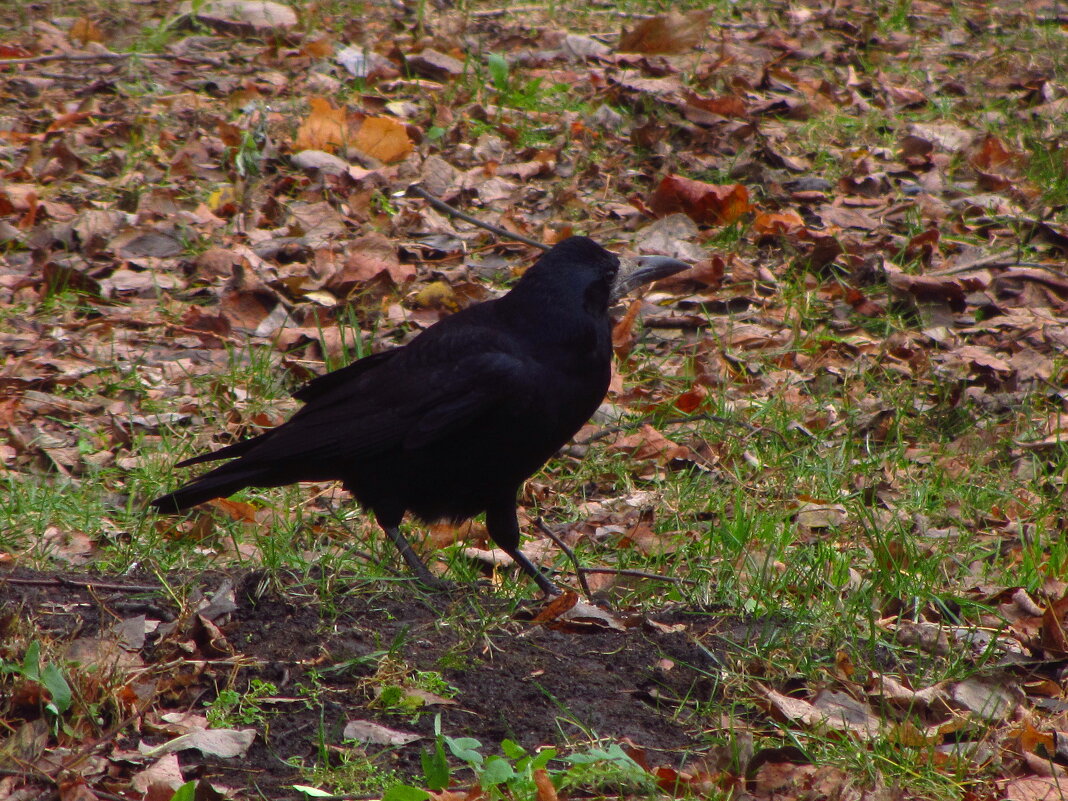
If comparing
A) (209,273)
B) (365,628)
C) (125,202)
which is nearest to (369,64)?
(125,202)

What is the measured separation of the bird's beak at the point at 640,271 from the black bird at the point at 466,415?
0.04 feet

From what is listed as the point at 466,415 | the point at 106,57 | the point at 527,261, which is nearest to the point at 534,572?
the point at 466,415

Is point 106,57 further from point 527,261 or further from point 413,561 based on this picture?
point 413,561

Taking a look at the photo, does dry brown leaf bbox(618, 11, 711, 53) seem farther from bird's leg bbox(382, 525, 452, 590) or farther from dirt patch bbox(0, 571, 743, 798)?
dirt patch bbox(0, 571, 743, 798)

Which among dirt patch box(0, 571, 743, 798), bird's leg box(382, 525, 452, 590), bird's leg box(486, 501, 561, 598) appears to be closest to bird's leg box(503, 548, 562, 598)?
bird's leg box(486, 501, 561, 598)

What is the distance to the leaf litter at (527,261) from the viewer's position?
9.29ft

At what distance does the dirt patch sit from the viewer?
275 centimetres

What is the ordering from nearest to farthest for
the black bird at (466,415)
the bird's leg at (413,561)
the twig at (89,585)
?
the twig at (89,585) → the bird's leg at (413,561) → the black bird at (466,415)

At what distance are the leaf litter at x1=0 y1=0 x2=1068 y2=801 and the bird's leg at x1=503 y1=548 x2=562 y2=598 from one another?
20 centimetres

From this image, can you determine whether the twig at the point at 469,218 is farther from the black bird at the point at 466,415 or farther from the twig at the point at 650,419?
the black bird at the point at 466,415

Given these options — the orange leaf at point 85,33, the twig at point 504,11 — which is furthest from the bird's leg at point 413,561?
the twig at point 504,11

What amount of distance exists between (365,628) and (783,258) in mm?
3807

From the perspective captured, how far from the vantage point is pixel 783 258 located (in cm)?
635

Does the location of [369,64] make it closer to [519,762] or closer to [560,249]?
[560,249]
